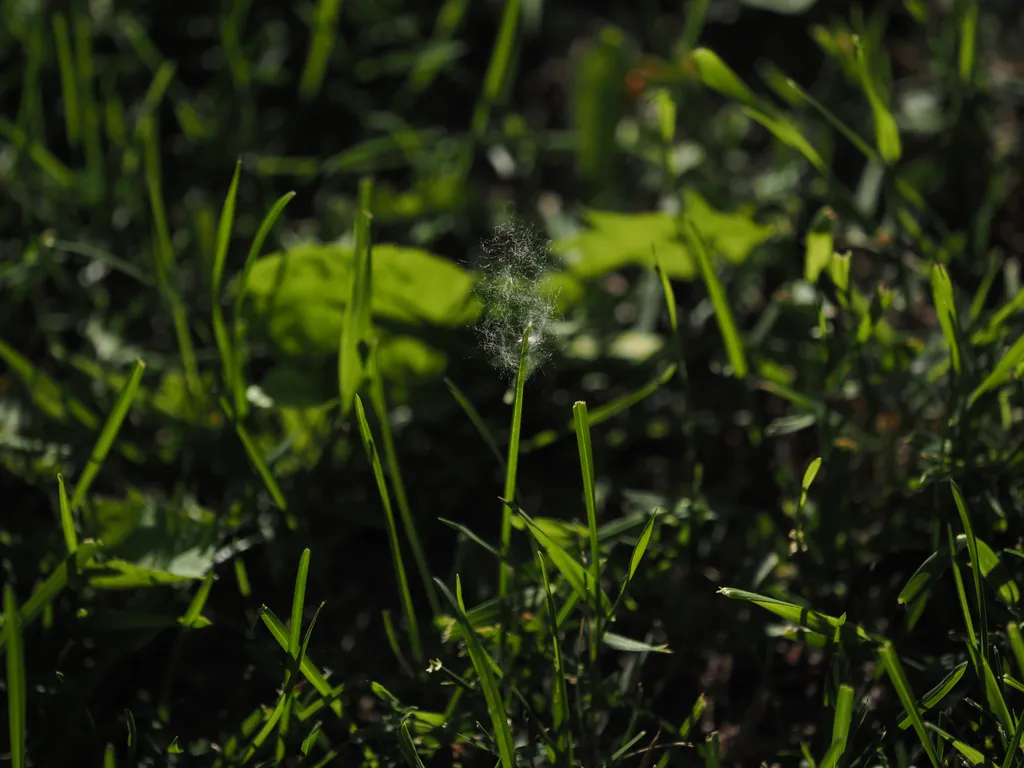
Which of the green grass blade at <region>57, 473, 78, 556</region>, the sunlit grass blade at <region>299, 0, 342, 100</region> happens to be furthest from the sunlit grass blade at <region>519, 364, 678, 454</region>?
the sunlit grass blade at <region>299, 0, 342, 100</region>

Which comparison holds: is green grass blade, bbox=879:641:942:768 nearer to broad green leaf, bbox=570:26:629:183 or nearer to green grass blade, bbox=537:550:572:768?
green grass blade, bbox=537:550:572:768

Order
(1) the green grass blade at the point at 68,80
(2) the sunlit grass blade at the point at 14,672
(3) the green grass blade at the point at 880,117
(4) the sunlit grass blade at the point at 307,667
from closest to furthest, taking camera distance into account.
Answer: (2) the sunlit grass blade at the point at 14,672 → (4) the sunlit grass blade at the point at 307,667 → (3) the green grass blade at the point at 880,117 → (1) the green grass blade at the point at 68,80

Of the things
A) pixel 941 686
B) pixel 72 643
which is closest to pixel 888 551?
pixel 941 686

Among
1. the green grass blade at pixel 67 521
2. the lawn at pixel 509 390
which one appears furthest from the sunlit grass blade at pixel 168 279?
the green grass blade at pixel 67 521

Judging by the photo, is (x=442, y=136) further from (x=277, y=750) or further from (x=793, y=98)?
(x=277, y=750)

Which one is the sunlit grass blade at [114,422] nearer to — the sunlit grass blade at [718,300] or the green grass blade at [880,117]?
the sunlit grass blade at [718,300]

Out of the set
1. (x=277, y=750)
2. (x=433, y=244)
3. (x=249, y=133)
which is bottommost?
(x=277, y=750)
